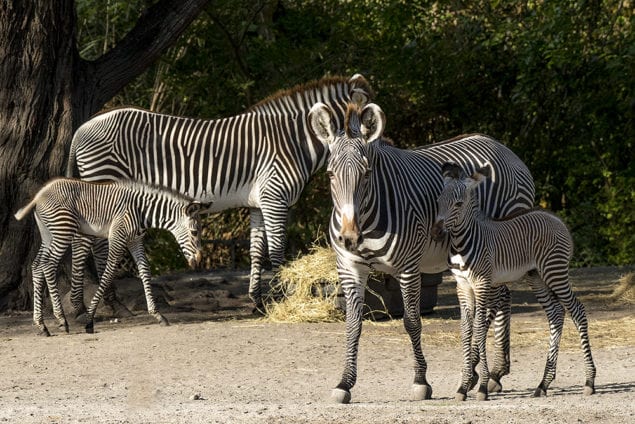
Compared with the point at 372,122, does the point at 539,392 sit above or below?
below

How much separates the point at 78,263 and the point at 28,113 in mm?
1934

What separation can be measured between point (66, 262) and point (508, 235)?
6.33 m

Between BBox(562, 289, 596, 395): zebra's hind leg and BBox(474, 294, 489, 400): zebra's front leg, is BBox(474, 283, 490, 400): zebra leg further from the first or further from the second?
BBox(562, 289, 596, 395): zebra's hind leg

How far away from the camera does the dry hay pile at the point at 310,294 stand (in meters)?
12.2

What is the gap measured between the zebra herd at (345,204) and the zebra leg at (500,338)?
12 millimetres

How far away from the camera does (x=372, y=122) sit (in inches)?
320

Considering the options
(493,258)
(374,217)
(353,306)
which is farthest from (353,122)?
(493,258)

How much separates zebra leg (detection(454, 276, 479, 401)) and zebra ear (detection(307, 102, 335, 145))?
4.48ft

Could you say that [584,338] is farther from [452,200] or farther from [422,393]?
[452,200]

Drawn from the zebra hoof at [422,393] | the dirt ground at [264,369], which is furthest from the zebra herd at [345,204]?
the dirt ground at [264,369]

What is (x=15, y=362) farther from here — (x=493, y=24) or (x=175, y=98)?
(x=493, y=24)

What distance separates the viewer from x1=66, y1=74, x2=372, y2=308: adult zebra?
1284 cm

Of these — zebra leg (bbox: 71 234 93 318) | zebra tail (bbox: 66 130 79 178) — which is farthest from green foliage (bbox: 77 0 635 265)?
zebra leg (bbox: 71 234 93 318)

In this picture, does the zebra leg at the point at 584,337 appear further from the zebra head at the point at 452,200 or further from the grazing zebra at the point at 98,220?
the grazing zebra at the point at 98,220
